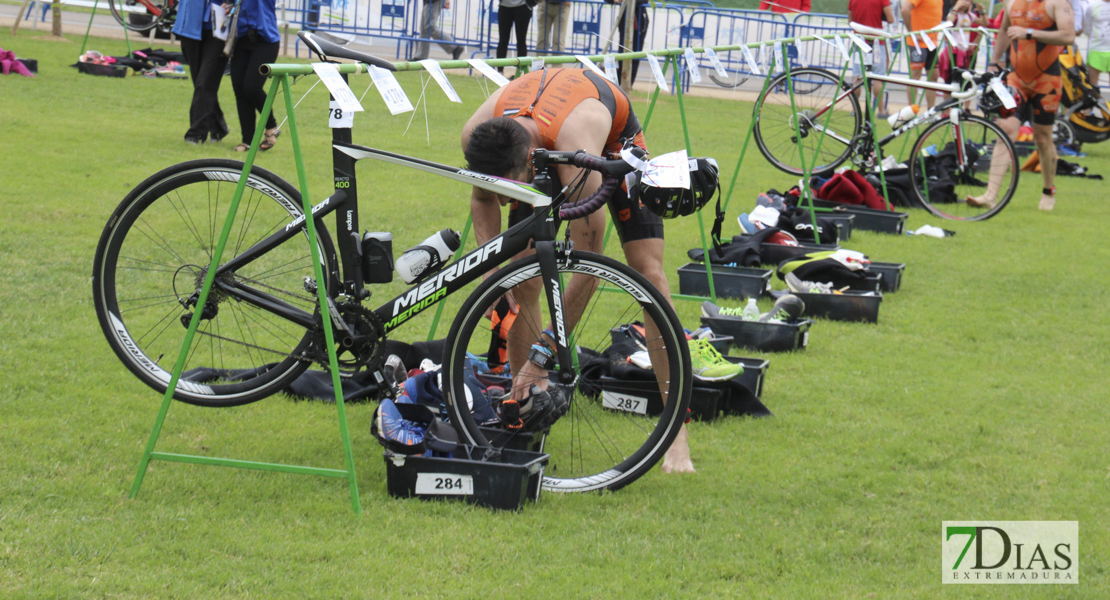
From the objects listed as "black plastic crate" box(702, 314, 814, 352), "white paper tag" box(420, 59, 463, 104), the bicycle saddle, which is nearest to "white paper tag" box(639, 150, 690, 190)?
"white paper tag" box(420, 59, 463, 104)

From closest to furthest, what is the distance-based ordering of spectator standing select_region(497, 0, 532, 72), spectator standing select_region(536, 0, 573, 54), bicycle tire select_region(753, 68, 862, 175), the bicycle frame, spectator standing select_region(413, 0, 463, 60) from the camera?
1. the bicycle frame
2. bicycle tire select_region(753, 68, 862, 175)
3. spectator standing select_region(497, 0, 532, 72)
4. spectator standing select_region(536, 0, 573, 54)
5. spectator standing select_region(413, 0, 463, 60)

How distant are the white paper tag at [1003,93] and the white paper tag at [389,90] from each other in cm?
725

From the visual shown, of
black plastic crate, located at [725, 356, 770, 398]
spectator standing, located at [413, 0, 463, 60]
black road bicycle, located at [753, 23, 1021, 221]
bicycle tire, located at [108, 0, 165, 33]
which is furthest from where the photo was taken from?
spectator standing, located at [413, 0, 463, 60]

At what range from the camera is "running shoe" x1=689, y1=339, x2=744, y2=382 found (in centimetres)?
492

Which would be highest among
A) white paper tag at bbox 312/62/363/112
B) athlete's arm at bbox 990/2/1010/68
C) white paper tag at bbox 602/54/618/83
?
athlete's arm at bbox 990/2/1010/68

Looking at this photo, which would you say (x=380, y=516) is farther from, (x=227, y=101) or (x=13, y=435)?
(x=227, y=101)

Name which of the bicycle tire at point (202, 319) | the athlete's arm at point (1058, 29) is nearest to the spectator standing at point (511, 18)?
the athlete's arm at point (1058, 29)

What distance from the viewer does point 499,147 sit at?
3.86 m

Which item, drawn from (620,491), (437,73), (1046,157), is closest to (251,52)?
(437,73)

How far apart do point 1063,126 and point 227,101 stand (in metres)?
11.0

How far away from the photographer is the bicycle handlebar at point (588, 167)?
12.5ft

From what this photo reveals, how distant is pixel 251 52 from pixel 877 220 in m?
5.86

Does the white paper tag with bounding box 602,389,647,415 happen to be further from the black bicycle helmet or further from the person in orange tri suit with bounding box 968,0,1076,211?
the person in orange tri suit with bounding box 968,0,1076,211

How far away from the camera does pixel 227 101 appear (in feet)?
43.1
